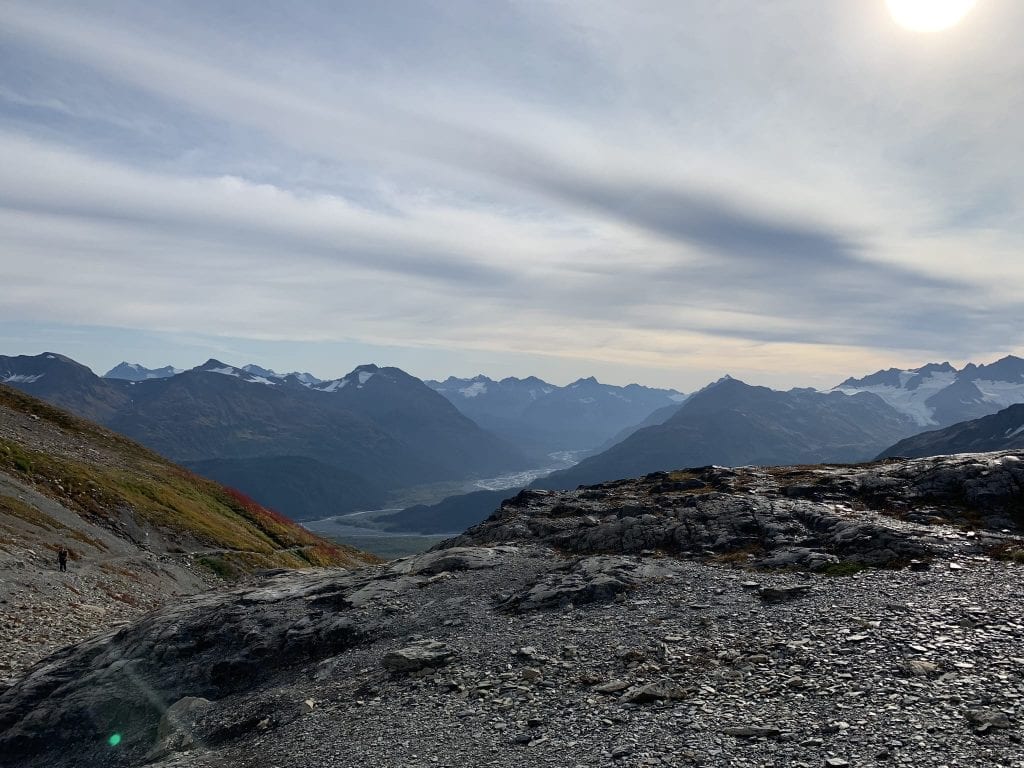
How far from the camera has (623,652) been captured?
26.8 metres

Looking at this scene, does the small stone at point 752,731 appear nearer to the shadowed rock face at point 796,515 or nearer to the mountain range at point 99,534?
the shadowed rock face at point 796,515

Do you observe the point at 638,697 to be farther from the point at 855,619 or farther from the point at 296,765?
the point at 296,765

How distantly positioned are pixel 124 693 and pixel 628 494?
137 feet

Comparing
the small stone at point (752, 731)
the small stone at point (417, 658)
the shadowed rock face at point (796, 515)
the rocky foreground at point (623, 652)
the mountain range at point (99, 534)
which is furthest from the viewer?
the mountain range at point (99, 534)

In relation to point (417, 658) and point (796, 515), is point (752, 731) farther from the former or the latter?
point (796, 515)

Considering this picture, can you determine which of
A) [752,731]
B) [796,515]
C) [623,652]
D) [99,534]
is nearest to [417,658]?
[623,652]

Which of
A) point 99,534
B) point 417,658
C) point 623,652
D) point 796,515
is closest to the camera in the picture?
point 623,652

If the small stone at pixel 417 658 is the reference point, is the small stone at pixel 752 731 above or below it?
above

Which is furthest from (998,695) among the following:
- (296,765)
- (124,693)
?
(124,693)

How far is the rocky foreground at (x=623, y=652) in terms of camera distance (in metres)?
19.8

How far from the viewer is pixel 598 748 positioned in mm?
19891

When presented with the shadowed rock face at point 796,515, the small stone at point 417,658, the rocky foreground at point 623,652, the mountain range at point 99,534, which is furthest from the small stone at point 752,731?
the mountain range at point 99,534

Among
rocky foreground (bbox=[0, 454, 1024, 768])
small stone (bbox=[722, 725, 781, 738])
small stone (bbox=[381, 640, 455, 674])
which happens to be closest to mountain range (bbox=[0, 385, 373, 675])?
rocky foreground (bbox=[0, 454, 1024, 768])

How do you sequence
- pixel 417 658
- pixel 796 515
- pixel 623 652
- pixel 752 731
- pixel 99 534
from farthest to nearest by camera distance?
pixel 99 534, pixel 796 515, pixel 417 658, pixel 623 652, pixel 752 731
